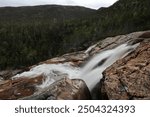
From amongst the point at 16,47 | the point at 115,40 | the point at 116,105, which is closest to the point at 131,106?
the point at 116,105

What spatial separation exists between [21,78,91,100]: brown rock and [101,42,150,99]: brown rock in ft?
4.21

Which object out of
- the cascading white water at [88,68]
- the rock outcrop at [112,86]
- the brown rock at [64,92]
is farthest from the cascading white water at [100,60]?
the brown rock at [64,92]

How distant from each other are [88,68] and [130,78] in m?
8.47

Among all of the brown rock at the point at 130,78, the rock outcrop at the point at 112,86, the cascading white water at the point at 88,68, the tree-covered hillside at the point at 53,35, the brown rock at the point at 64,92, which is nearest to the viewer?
the brown rock at the point at 130,78

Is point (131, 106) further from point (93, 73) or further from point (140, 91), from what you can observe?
point (93, 73)

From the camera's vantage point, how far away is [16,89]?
2120 centimetres

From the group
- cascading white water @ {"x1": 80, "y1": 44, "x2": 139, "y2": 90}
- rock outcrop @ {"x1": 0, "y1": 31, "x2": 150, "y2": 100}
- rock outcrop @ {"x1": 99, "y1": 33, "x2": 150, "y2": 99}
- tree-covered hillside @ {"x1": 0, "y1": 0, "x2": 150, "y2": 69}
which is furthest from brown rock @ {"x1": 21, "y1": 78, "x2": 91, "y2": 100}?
tree-covered hillside @ {"x1": 0, "y1": 0, "x2": 150, "y2": 69}

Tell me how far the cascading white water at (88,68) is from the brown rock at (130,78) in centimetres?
398

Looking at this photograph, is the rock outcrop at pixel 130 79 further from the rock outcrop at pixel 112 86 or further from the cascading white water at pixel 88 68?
the cascading white water at pixel 88 68

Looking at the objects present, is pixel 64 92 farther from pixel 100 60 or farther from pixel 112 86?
pixel 100 60

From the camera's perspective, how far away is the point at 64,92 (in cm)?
1759

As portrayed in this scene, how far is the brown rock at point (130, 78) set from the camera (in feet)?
53.8

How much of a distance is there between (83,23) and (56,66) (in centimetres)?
10665

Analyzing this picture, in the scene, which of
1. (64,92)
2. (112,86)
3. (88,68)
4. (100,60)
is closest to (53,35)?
(100,60)
